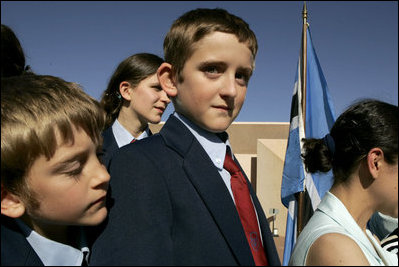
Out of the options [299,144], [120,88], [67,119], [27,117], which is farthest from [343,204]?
[299,144]

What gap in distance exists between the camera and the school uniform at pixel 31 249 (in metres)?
0.96

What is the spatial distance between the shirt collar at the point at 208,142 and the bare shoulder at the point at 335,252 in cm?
43

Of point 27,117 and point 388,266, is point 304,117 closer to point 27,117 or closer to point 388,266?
point 388,266

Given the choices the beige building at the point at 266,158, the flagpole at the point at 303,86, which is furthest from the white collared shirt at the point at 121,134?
the beige building at the point at 266,158

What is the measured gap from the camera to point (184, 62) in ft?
4.03

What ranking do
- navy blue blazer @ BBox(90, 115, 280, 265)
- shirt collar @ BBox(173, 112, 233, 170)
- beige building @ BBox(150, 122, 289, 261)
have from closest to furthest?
navy blue blazer @ BBox(90, 115, 280, 265), shirt collar @ BBox(173, 112, 233, 170), beige building @ BBox(150, 122, 289, 261)

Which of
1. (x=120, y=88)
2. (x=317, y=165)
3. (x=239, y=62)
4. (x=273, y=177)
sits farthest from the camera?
(x=273, y=177)

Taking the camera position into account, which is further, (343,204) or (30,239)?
(343,204)

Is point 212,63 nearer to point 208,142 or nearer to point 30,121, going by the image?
point 208,142

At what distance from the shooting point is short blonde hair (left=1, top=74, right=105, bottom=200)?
97 cm

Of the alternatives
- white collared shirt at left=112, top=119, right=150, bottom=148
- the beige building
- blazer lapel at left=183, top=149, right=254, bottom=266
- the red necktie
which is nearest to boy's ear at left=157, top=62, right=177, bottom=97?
blazer lapel at left=183, top=149, right=254, bottom=266

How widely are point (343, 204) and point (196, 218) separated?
665mm

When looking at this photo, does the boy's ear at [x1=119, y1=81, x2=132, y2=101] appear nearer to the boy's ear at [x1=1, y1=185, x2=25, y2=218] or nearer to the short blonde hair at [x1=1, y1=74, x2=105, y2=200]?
the short blonde hair at [x1=1, y1=74, x2=105, y2=200]

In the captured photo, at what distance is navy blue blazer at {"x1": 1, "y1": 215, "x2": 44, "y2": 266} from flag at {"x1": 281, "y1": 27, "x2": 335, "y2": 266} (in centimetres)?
327
